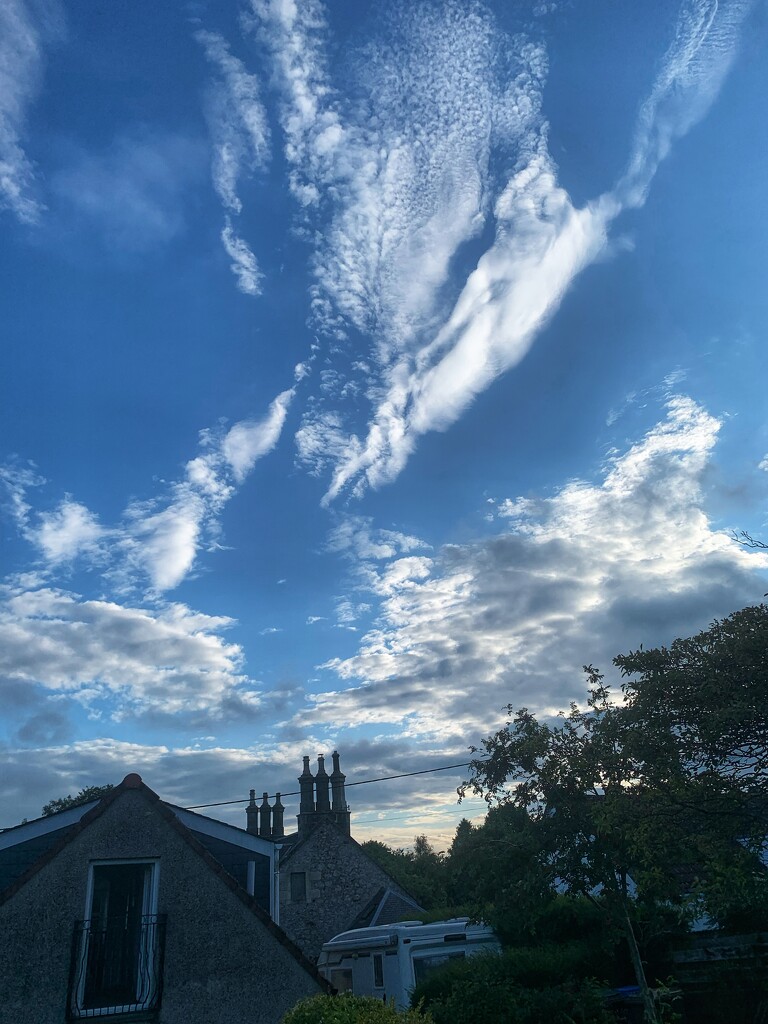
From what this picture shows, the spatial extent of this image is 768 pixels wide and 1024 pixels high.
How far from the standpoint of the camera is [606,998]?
1559cm

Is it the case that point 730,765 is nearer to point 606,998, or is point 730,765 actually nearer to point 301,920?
point 606,998

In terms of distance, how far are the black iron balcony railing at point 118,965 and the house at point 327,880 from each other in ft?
80.9

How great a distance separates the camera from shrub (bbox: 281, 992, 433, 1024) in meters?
8.12

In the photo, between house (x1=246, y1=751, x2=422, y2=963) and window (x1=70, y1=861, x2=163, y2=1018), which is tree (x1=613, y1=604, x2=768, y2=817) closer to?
window (x1=70, y1=861, x2=163, y2=1018)

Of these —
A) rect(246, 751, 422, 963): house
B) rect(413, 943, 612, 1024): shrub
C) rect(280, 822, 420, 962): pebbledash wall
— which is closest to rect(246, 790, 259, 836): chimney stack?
rect(246, 751, 422, 963): house

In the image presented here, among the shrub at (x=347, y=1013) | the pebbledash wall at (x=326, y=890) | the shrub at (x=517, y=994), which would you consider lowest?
the shrub at (x=517, y=994)

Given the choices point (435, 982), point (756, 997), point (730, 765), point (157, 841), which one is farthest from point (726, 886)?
point (157, 841)

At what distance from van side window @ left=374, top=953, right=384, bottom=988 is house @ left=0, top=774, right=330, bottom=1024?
14005 mm

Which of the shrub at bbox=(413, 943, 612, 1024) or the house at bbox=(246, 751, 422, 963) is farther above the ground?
the house at bbox=(246, 751, 422, 963)

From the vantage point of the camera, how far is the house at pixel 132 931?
948 centimetres

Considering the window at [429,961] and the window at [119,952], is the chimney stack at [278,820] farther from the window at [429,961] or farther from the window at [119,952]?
the window at [119,952]

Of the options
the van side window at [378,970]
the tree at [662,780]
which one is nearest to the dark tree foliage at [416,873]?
the van side window at [378,970]

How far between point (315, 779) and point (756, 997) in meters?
27.8

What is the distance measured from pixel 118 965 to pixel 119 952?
19 cm
